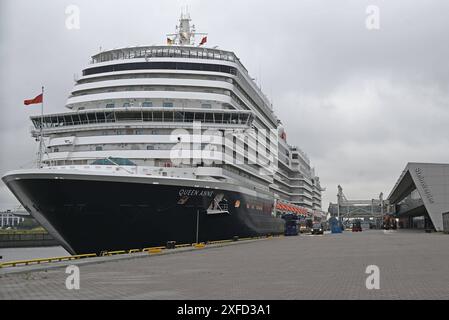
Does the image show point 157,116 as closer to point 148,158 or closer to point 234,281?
point 148,158

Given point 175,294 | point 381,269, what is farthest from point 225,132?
point 175,294

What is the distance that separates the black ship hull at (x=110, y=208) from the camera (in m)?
23.9

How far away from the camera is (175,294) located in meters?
11.2

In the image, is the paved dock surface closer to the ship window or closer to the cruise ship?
the cruise ship

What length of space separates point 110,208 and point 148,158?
18.5 ft

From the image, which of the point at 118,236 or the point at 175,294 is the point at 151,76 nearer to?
the point at 118,236

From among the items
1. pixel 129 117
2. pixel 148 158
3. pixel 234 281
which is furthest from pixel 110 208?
pixel 234 281

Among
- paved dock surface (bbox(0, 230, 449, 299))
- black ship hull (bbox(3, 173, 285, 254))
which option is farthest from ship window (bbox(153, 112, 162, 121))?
paved dock surface (bbox(0, 230, 449, 299))

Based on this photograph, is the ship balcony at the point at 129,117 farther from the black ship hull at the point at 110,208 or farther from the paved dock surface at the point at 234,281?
the paved dock surface at the point at 234,281

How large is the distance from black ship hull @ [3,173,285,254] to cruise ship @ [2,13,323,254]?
0.05 m

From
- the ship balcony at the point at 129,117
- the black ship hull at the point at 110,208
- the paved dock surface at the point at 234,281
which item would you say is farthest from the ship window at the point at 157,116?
the paved dock surface at the point at 234,281

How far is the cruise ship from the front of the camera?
24.4 metres

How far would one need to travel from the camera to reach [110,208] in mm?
24594

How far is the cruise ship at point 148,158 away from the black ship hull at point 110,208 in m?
0.05
